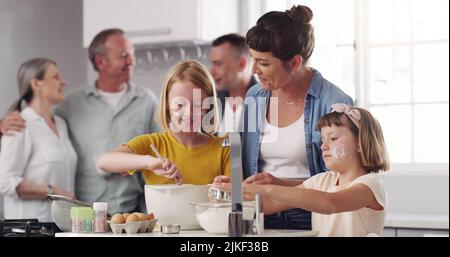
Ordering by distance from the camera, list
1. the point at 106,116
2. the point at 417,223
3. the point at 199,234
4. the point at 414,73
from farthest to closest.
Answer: the point at 414,73 → the point at 106,116 → the point at 417,223 → the point at 199,234

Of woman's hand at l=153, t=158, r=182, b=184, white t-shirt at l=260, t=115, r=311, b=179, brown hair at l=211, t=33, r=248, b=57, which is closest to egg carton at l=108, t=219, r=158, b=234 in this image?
woman's hand at l=153, t=158, r=182, b=184

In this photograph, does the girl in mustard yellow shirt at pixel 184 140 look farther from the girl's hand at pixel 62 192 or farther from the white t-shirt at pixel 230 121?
the girl's hand at pixel 62 192

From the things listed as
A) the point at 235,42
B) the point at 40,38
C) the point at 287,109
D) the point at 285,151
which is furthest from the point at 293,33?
the point at 40,38

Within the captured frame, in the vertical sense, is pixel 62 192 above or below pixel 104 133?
below

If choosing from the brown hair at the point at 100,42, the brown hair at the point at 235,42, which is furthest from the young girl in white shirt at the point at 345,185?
the brown hair at the point at 100,42

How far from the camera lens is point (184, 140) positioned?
2113 mm

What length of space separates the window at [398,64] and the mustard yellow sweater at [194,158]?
338 mm

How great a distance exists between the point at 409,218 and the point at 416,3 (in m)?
0.79

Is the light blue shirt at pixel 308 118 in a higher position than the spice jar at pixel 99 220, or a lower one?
higher

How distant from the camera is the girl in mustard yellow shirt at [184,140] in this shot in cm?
208

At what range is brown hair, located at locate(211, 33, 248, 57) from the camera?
2449 millimetres

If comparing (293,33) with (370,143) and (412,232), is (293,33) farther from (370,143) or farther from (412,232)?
(412,232)

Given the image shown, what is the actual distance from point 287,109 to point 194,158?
0.89ft
